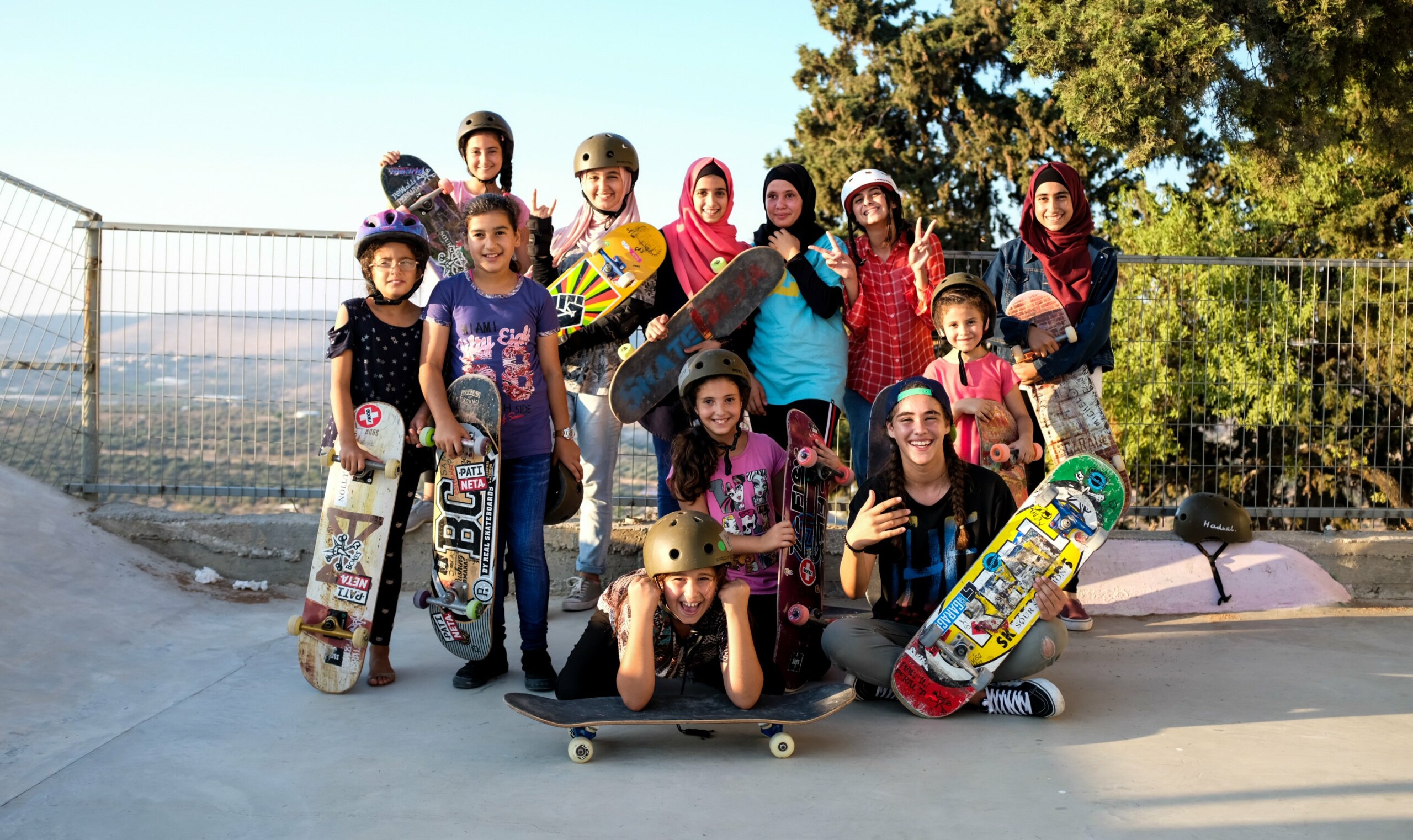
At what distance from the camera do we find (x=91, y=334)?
5.36 m

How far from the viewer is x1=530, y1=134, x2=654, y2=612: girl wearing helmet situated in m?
4.40

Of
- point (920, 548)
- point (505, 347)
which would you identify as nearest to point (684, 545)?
point (920, 548)

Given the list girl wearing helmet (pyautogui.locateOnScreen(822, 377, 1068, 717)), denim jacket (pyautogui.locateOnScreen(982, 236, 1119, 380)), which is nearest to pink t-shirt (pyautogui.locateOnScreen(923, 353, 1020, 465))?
denim jacket (pyautogui.locateOnScreen(982, 236, 1119, 380))

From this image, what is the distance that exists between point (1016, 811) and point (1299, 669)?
2014mm

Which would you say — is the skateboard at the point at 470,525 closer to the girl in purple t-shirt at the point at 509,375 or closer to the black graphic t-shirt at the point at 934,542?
the girl in purple t-shirt at the point at 509,375

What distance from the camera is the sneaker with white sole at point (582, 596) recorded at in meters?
4.68

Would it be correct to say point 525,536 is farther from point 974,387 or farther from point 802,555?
point 974,387

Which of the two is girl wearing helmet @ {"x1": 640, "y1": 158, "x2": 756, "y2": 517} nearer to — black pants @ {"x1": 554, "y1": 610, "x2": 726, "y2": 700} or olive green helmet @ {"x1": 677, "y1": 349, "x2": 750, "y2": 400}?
olive green helmet @ {"x1": 677, "y1": 349, "x2": 750, "y2": 400}

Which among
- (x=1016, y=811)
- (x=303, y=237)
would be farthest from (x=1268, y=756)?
(x=303, y=237)

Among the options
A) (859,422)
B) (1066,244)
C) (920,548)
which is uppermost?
(1066,244)

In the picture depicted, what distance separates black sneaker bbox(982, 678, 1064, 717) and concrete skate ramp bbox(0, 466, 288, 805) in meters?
2.64

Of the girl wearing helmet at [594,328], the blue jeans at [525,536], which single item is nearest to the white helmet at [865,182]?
the girl wearing helmet at [594,328]

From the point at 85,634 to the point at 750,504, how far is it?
8.71ft

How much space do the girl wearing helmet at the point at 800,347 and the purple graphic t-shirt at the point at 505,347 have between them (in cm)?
89
